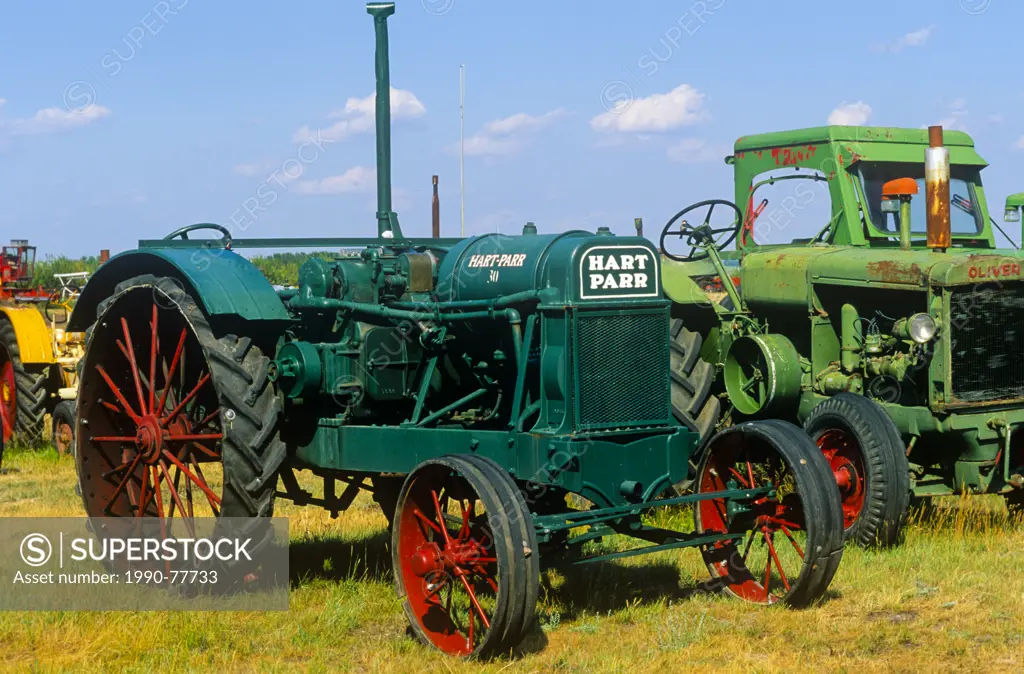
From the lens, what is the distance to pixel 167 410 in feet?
23.0

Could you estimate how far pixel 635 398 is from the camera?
565cm

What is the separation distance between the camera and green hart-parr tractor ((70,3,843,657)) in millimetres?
5387

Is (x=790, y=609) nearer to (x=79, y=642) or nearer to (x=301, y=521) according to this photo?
(x=79, y=642)

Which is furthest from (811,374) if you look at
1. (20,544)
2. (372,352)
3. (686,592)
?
(20,544)

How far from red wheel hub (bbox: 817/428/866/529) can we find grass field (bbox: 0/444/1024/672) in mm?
317

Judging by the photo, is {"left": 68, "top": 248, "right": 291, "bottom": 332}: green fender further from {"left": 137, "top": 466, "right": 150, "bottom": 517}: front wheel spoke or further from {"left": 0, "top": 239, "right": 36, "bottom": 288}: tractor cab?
{"left": 0, "top": 239, "right": 36, "bottom": 288}: tractor cab

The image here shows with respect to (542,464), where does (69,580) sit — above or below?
below

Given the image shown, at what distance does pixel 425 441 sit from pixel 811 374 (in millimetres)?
3235

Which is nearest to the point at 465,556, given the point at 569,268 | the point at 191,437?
the point at 569,268

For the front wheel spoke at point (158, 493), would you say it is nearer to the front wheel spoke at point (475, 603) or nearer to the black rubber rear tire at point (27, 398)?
the front wheel spoke at point (475, 603)

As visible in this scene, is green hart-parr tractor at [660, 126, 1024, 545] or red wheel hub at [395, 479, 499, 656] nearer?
red wheel hub at [395, 479, 499, 656]

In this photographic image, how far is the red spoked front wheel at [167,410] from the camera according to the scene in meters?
6.00

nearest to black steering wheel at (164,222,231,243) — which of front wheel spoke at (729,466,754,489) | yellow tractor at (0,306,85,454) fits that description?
front wheel spoke at (729,466,754,489)

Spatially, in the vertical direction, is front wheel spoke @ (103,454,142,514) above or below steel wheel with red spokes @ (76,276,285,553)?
below
